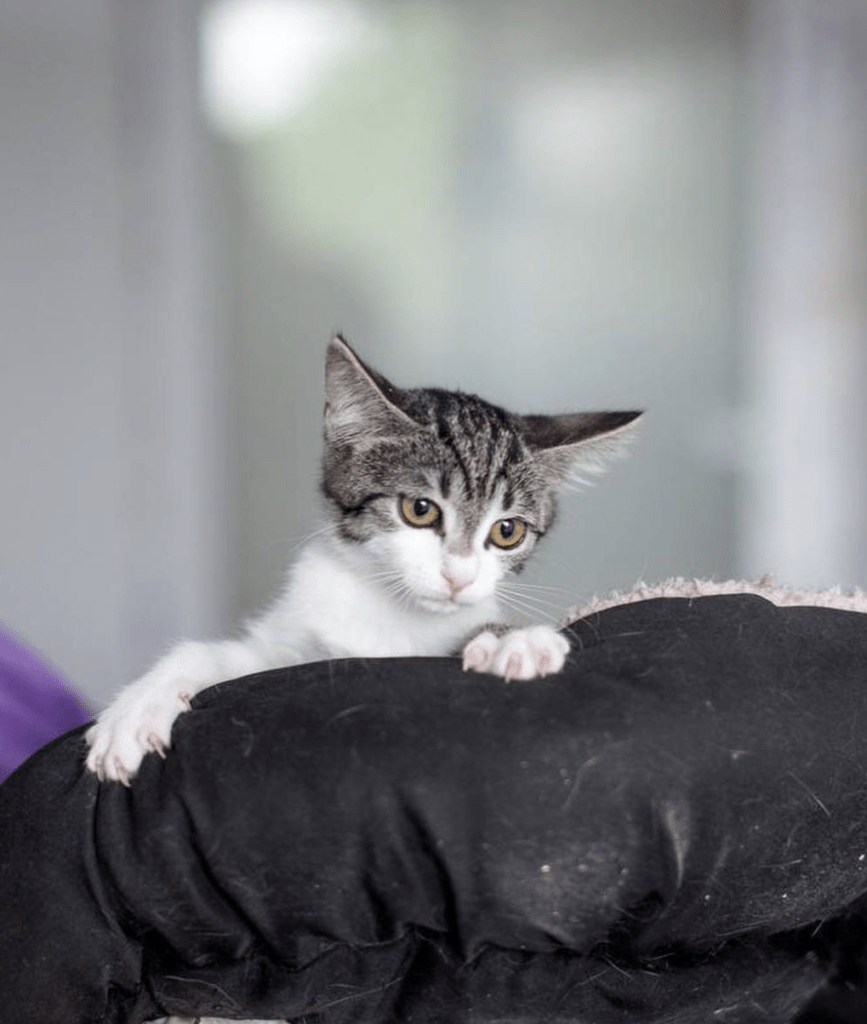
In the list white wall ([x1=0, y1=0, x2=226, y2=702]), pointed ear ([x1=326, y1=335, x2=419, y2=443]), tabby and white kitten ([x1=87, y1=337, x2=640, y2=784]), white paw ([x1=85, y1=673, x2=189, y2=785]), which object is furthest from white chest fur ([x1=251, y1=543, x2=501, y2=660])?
white wall ([x1=0, y1=0, x2=226, y2=702])

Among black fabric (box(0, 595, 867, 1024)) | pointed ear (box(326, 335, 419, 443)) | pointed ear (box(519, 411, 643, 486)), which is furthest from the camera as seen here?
pointed ear (box(519, 411, 643, 486))

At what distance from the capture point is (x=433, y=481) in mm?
1305

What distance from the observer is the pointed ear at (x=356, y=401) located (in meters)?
1.27

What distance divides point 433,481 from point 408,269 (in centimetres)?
264

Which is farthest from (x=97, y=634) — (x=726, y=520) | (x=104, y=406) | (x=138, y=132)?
(x=726, y=520)

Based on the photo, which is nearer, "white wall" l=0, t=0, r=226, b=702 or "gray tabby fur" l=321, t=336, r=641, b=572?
"gray tabby fur" l=321, t=336, r=641, b=572

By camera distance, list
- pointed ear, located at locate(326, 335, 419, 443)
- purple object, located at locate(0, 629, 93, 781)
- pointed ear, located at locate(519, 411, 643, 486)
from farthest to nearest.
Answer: pointed ear, located at locate(519, 411, 643, 486) < pointed ear, located at locate(326, 335, 419, 443) < purple object, located at locate(0, 629, 93, 781)

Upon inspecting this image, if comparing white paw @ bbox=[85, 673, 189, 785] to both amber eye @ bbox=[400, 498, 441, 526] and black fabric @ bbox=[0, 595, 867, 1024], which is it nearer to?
black fabric @ bbox=[0, 595, 867, 1024]

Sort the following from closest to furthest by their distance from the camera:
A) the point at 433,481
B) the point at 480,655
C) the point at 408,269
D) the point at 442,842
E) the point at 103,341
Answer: the point at 442,842
the point at 480,655
the point at 433,481
the point at 103,341
the point at 408,269

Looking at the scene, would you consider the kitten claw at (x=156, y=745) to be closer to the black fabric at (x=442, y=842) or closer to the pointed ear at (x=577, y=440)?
the black fabric at (x=442, y=842)

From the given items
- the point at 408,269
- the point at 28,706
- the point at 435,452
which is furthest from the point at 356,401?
the point at 408,269

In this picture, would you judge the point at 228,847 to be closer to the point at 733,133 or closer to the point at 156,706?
the point at 156,706

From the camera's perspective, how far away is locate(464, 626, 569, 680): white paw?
79 cm

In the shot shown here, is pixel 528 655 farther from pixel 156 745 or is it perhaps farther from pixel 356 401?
pixel 356 401
